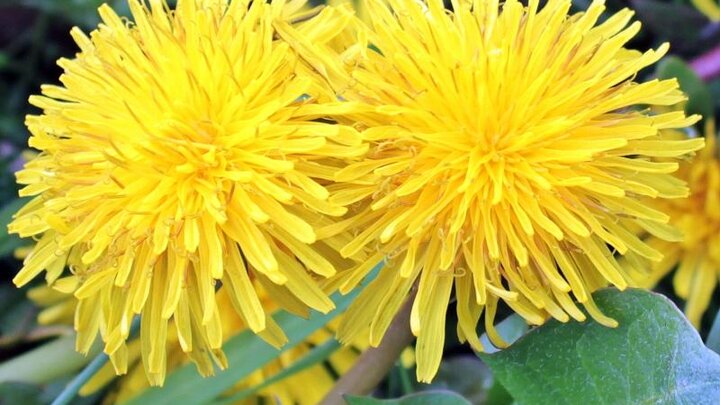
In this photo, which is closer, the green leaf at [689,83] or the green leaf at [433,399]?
the green leaf at [433,399]

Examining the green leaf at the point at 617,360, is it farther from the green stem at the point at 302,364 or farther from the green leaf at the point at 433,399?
the green stem at the point at 302,364

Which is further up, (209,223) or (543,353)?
(209,223)

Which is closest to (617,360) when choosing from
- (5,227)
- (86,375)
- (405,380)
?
(405,380)

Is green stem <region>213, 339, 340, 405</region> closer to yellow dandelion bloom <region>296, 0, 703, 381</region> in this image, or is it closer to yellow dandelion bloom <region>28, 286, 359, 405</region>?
yellow dandelion bloom <region>28, 286, 359, 405</region>

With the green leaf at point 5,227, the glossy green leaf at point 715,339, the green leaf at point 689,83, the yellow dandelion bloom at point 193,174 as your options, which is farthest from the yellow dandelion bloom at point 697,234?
the green leaf at point 5,227

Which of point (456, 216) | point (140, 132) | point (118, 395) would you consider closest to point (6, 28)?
point (118, 395)

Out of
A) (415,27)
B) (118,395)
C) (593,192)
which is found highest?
(415,27)

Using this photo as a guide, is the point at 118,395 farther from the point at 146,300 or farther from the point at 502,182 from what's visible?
the point at 502,182
